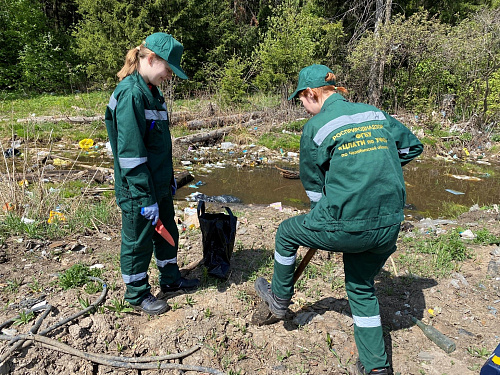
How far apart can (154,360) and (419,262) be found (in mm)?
2772

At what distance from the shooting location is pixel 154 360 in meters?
2.44

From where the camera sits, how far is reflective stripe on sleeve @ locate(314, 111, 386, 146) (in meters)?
2.07

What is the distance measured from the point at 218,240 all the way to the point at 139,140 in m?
1.28

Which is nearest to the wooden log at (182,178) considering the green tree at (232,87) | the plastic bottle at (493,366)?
the plastic bottle at (493,366)

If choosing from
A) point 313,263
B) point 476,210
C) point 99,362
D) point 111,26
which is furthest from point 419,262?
point 111,26

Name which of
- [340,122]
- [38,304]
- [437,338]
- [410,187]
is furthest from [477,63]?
[38,304]

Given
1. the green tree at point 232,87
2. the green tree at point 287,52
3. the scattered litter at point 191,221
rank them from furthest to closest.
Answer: the green tree at point 287,52, the green tree at point 232,87, the scattered litter at point 191,221

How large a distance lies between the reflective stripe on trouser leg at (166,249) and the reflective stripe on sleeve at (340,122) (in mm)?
1353

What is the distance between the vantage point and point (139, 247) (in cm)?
264

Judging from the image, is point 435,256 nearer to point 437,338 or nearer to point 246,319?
point 437,338

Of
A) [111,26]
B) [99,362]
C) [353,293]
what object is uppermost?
[111,26]

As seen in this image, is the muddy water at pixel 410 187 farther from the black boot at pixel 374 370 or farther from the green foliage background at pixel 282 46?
the green foliage background at pixel 282 46

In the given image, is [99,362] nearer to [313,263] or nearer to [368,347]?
[368,347]

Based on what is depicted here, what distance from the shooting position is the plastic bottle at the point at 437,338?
2598 millimetres
